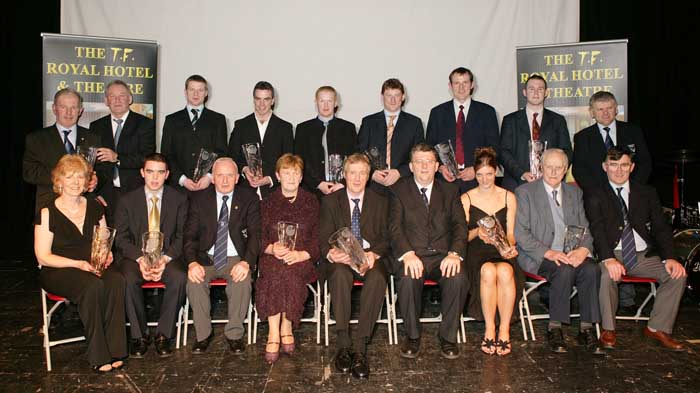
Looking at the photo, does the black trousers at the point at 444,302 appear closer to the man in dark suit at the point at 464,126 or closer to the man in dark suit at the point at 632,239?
the man in dark suit at the point at 632,239

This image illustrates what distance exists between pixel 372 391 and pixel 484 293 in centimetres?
111

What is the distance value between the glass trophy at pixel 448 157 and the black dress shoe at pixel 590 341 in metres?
1.50

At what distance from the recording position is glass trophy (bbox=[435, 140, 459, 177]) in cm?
452

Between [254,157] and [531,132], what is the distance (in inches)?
96.3

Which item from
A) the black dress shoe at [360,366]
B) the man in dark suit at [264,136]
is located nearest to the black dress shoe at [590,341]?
the black dress shoe at [360,366]

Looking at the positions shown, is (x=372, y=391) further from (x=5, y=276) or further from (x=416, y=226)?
(x=5, y=276)

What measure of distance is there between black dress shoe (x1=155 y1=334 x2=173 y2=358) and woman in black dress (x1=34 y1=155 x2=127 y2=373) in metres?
0.27

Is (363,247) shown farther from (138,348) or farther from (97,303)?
(97,303)

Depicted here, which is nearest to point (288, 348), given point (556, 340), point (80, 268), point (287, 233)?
point (287, 233)

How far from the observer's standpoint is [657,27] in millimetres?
6578

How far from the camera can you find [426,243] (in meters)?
4.11

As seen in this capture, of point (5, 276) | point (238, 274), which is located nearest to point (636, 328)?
point (238, 274)

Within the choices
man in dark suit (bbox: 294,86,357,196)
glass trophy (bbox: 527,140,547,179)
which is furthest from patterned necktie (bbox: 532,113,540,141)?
man in dark suit (bbox: 294,86,357,196)

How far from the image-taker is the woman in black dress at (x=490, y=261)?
385 centimetres
